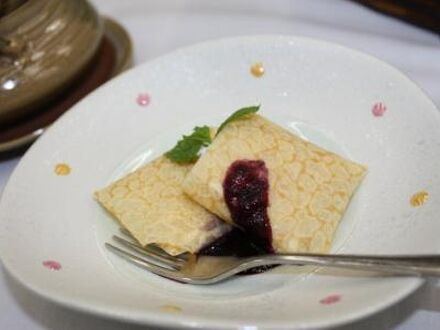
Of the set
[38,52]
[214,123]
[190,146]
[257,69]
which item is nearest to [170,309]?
[190,146]

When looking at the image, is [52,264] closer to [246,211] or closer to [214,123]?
[246,211]

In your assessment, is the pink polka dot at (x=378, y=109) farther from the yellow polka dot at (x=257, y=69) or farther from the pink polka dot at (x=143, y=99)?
the pink polka dot at (x=143, y=99)

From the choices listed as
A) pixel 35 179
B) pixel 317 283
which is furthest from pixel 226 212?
pixel 35 179

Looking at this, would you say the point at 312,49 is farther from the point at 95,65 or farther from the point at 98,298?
the point at 98,298

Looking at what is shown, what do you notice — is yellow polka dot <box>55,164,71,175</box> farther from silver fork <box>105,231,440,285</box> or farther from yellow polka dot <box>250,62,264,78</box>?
yellow polka dot <box>250,62,264,78</box>

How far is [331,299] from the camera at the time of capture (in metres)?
0.81

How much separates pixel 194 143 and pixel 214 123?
0.45ft

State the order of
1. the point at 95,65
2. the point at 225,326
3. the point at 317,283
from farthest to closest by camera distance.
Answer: the point at 95,65 → the point at 317,283 → the point at 225,326

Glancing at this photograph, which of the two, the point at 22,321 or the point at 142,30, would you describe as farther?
the point at 142,30

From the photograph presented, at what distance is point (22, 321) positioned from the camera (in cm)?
101

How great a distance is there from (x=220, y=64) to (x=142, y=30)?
1.38ft

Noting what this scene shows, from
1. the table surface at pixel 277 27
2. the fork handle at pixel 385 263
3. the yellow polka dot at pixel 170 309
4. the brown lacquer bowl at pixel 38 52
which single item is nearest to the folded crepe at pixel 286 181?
the fork handle at pixel 385 263

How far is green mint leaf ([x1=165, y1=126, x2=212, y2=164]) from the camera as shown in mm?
1136

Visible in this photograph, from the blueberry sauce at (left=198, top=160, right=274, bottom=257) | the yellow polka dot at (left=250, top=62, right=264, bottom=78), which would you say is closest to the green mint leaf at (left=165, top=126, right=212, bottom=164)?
the blueberry sauce at (left=198, top=160, right=274, bottom=257)
